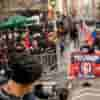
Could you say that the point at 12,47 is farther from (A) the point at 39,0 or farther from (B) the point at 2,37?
(A) the point at 39,0

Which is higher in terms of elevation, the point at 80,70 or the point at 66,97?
the point at 80,70

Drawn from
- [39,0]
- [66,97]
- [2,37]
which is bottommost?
[66,97]

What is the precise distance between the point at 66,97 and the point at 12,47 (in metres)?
0.32

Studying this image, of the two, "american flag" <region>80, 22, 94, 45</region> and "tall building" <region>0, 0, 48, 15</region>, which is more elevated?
"tall building" <region>0, 0, 48, 15</region>

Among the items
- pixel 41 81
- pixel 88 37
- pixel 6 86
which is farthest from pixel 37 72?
pixel 88 37

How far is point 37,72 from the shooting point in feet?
4.00

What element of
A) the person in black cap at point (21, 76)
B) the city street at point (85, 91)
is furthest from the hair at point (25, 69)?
the city street at point (85, 91)

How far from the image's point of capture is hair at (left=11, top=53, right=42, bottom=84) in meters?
1.22

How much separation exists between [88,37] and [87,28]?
0.04 metres

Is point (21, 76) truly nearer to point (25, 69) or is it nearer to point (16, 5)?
point (25, 69)

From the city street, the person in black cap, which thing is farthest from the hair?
the city street

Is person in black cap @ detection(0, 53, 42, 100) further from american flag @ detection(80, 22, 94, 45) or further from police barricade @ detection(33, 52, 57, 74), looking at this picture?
american flag @ detection(80, 22, 94, 45)

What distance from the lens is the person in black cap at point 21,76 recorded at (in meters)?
1.22

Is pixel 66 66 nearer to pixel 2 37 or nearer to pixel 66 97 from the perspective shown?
pixel 66 97
